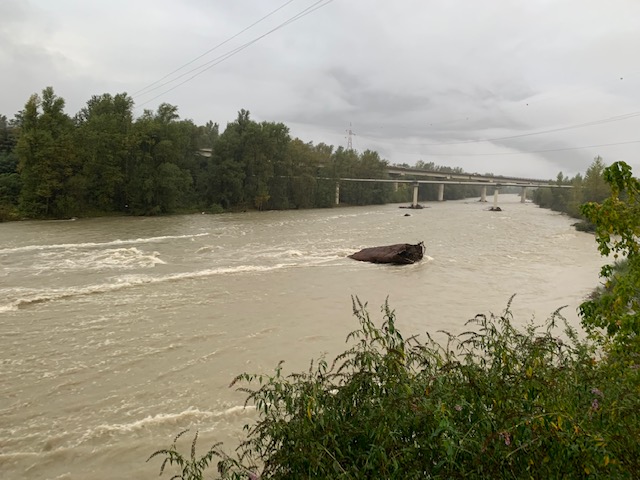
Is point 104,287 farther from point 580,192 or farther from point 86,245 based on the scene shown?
point 580,192

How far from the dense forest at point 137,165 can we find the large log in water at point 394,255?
108 feet

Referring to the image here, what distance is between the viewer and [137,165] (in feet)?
161

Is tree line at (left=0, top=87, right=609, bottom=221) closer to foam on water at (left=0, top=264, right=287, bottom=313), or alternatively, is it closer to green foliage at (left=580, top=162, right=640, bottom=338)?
foam on water at (left=0, top=264, right=287, bottom=313)

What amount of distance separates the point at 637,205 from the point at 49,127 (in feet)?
166

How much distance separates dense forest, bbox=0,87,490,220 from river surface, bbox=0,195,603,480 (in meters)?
18.3

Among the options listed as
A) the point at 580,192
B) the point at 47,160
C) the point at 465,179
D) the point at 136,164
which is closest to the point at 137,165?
the point at 136,164

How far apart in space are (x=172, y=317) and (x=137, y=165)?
42.2 meters

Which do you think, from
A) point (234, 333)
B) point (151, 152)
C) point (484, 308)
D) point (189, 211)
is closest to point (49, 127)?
point (151, 152)

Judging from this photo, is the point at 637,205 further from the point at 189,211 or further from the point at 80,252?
the point at 189,211

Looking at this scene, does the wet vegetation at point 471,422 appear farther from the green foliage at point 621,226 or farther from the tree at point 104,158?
the tree at point 104,158

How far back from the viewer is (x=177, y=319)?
39.3 feet

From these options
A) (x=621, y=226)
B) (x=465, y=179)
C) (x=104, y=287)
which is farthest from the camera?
(x=465, y=179)

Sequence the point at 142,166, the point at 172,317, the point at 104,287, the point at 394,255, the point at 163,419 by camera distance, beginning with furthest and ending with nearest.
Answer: the point at 142,166
the point at 394,255
the point at 104,287
the point at 172,317
the point at 163,419

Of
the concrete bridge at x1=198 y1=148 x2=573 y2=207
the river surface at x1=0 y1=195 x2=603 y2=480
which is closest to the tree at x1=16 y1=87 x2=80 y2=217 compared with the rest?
the river surface at x1=0 y1=195 x2=603 y2=480
